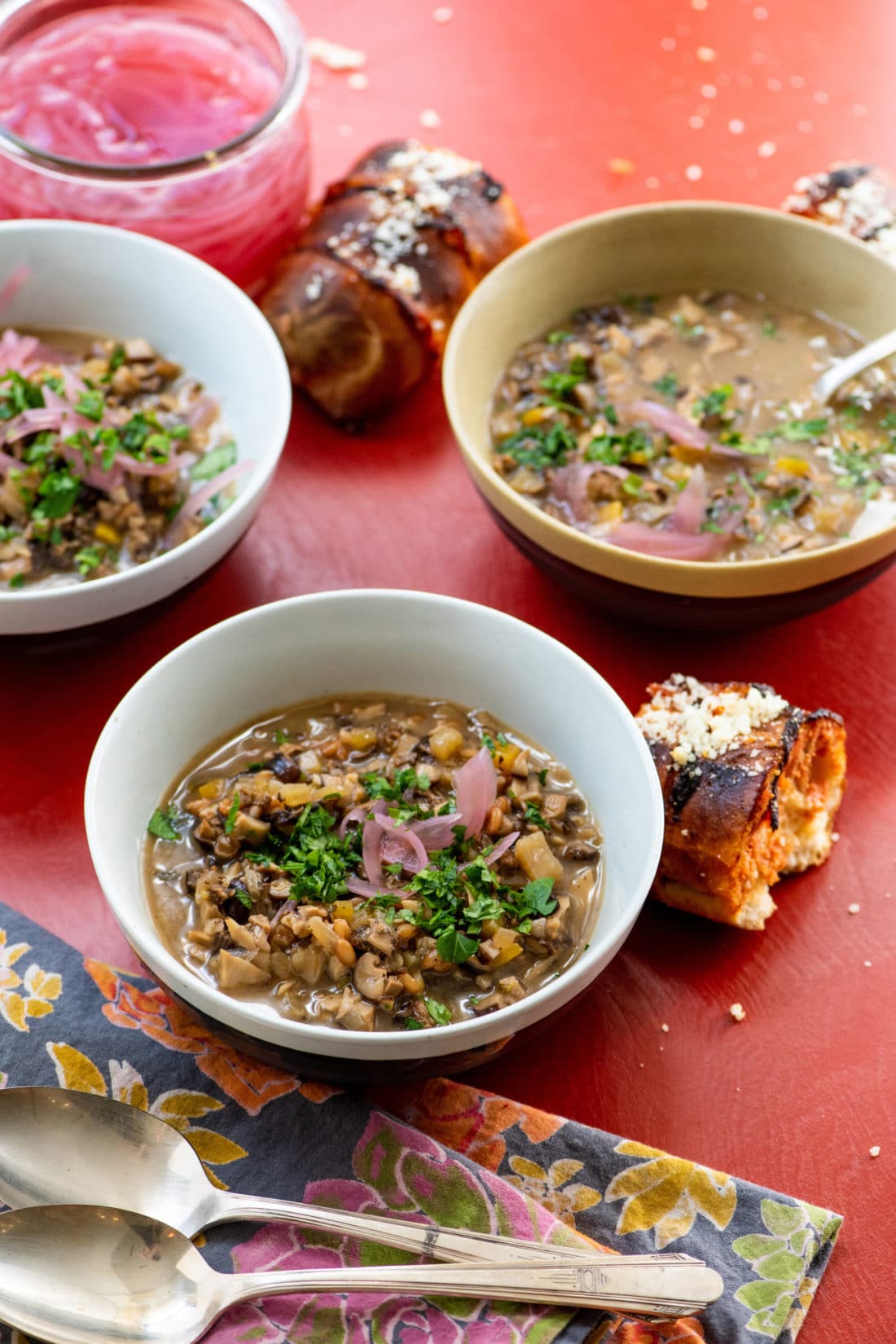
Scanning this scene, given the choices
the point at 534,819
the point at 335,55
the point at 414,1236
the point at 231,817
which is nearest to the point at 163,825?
the point at 231,817

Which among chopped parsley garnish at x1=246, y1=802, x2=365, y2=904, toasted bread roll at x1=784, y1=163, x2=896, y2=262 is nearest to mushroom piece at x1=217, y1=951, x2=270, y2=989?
chopped parsley garnish at x1=246, y1=802, x2=365, y2=904

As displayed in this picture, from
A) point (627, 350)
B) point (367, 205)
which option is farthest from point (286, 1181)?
point (367, 205)

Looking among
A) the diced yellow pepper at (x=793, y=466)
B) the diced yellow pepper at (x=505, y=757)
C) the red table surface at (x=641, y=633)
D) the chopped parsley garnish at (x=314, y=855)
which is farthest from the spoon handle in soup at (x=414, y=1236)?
the diced yellow pepper at (x=793, y=466)

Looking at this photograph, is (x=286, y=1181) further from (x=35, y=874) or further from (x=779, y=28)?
(x=779, y=28)

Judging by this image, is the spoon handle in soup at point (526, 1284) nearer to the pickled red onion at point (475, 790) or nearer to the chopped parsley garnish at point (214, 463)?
the pickled red onion at point (475, 790)

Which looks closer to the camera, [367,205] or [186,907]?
[186,907]

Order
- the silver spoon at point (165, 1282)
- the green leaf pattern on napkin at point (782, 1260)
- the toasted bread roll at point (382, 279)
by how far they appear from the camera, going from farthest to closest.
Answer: the toasted bread roll at point (382, 279) < the green leaf pattern on napkin at point (782, 1260) < the silver spoon at point (165, 1282)
